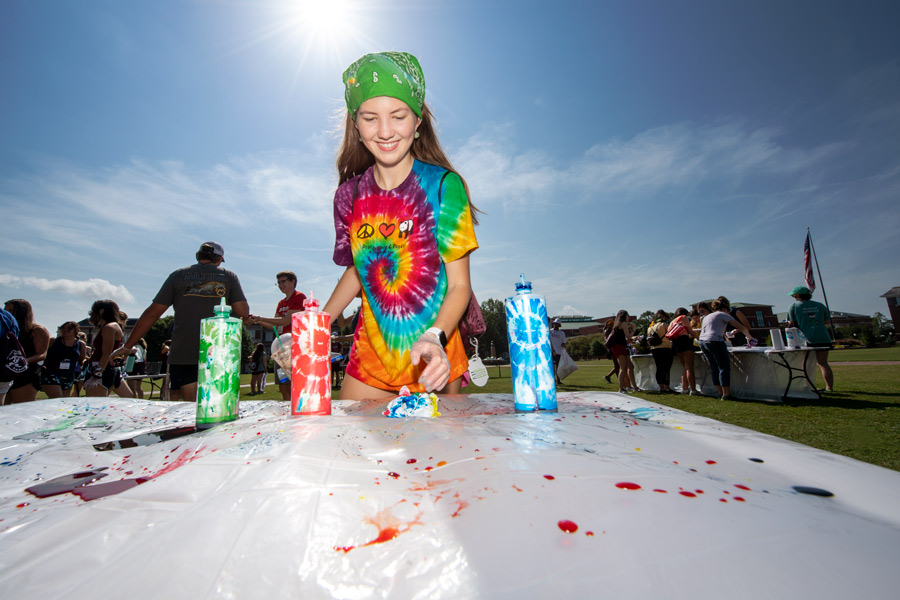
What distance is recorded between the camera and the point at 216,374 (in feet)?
4.85

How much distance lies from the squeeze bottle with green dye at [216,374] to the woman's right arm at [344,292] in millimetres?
601

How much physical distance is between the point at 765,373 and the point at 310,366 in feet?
25.3

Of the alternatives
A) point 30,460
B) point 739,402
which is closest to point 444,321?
point 30,460

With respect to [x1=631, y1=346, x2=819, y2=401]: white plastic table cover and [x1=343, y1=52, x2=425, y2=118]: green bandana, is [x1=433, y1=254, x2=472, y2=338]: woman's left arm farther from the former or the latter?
[x1=631, y1=346, x2=819, y2=401]: white plastic table cover

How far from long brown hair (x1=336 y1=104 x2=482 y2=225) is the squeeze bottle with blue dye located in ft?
3.24

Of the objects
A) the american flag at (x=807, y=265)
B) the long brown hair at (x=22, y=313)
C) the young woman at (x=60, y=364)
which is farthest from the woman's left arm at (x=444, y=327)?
the american flag at (x=807, y=265)

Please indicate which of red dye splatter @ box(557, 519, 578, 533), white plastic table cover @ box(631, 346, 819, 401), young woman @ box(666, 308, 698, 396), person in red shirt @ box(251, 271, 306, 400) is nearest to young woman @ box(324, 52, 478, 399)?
red dye splatter @ box(557, 519, 578, 533)

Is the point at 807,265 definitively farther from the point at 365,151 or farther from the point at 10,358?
→ the point at 10,358

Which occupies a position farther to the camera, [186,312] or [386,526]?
[186,312]

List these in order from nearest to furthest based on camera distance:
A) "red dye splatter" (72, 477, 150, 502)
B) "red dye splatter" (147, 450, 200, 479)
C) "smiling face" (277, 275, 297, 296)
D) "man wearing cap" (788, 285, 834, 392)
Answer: "red dye splatter" (72, 477, 150, 502)
"red dye splatter" (147, 450, 200, 479)
"smiling face" (277, 275, 297, 296)
"man wearing cap" (788, 285, 834, 392)

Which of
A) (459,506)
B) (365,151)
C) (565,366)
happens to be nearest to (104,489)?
(459,506)

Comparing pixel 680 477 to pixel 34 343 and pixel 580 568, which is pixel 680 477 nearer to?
pixel 580 568

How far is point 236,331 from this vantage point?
1538 mm

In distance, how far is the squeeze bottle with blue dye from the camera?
1355 millimetres
